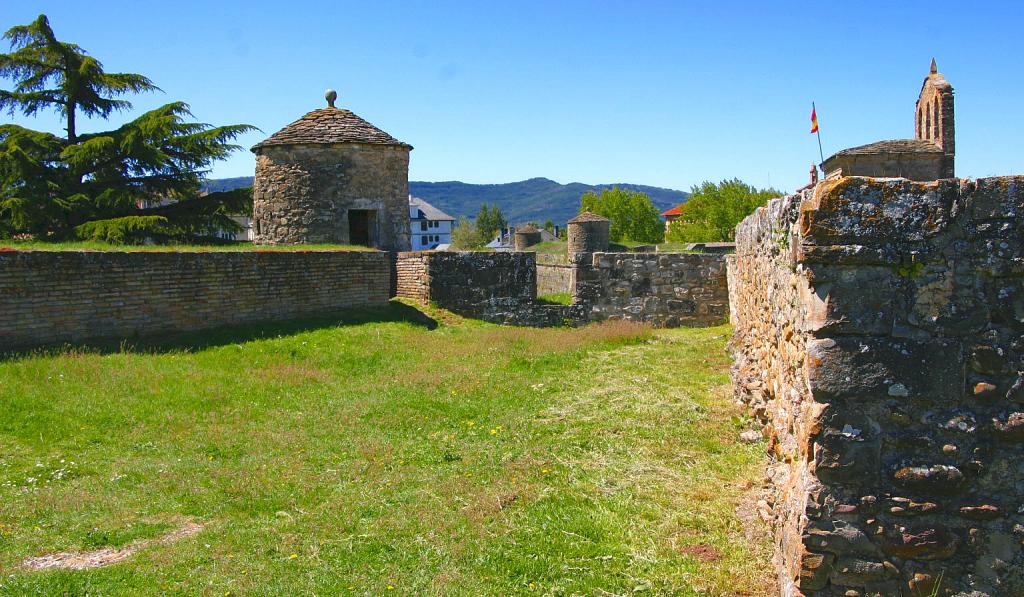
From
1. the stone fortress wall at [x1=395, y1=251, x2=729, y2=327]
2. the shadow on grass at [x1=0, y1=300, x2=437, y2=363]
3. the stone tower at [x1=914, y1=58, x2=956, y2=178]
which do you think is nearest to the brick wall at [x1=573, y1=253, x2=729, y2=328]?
the stone fortress wall at [x1=395, y1=251, x2=729, y2=327]

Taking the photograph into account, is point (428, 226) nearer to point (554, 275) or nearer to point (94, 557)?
point (554, 275)

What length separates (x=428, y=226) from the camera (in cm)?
13812

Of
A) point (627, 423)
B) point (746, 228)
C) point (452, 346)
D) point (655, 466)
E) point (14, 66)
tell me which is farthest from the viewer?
point (14, 66)

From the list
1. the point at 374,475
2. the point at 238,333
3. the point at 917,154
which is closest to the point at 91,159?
the point at 238,333

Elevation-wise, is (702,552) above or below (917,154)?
below

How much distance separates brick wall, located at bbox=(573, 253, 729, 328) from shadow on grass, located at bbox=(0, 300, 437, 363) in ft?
11.4

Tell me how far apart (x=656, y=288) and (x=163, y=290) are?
930cm

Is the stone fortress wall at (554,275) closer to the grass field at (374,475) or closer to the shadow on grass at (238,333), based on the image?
the shadow on grass at (238,333)

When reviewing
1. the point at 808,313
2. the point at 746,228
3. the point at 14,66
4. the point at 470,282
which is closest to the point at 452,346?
the point at 470,282

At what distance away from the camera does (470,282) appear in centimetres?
1558

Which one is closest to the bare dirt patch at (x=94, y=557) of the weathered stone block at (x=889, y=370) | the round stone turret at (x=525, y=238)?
the weathered stone block at (x=889, y=370)

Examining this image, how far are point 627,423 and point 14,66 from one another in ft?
68.2

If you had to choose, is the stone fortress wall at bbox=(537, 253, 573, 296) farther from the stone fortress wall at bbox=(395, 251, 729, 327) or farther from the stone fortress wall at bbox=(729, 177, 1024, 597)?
the stone fortress wall at bbox=(729, 177, 1024, 597)

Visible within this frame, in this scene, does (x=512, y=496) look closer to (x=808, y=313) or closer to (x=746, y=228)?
(x=808, y=313)
